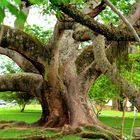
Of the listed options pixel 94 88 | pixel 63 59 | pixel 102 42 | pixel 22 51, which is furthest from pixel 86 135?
pixel 94 88

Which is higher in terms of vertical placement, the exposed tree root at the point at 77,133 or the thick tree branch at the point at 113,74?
the thick tree branch at the point at 113,74

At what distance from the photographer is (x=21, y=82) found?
673 inches

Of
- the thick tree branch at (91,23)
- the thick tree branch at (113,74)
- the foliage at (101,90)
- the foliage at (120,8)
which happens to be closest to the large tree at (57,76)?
the foliage at (120,8)

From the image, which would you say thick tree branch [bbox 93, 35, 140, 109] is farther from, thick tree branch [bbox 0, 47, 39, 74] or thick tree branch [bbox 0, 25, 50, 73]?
thick tree branch [bbox 0, 47, 39, 74]

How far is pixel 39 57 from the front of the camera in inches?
595

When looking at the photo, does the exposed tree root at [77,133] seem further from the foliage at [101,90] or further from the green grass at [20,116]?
the foliage at [101,90]

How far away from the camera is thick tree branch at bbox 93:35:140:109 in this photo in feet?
21.6

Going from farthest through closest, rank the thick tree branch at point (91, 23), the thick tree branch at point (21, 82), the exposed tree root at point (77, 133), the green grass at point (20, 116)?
the green grass at point (20, 116), the thick tree branch at point (21, 82), the exposed tree root at point (77, 133), the thick tree branch at point (91, 23)

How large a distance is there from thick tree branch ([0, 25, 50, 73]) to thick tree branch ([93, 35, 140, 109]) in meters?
6.99

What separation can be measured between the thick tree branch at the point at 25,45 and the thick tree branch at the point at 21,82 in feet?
5.11

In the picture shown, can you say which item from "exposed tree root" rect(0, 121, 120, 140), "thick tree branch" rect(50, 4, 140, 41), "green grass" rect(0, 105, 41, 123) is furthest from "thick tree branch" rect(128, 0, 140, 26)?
"green grass" rect(0, 105, 41, 123)

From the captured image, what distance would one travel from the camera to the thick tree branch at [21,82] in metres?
17.0

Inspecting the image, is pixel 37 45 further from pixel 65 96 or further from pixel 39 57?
pixel 65 96

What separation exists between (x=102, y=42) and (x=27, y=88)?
10422 mm
